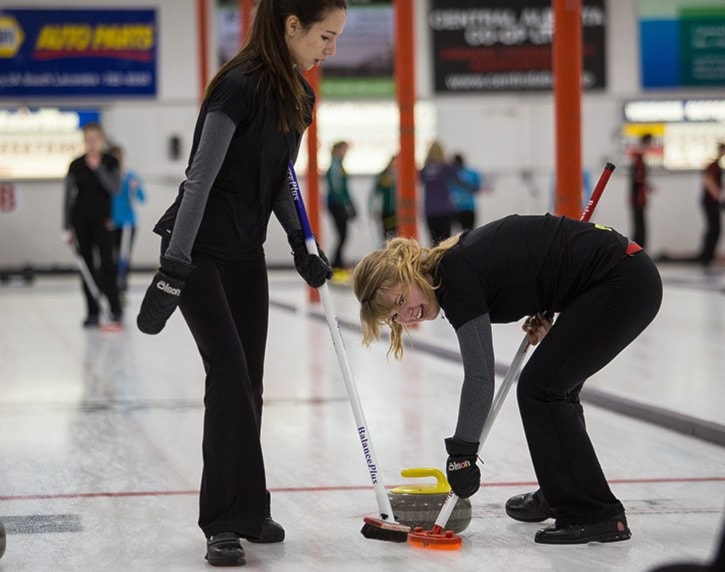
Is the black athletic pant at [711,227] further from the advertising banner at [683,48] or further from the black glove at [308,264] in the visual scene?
the black glove at [308,264]

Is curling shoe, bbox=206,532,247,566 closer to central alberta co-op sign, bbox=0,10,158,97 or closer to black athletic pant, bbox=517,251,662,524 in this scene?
black athletic pant, bbox=517,251,662,524

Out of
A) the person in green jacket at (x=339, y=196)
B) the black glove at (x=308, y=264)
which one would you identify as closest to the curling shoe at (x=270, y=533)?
the black glove at (x=308, y=264)

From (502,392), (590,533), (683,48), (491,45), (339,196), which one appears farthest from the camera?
(683,48)

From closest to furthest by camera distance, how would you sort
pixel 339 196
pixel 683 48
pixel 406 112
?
pixel 406 112
pixel 339 196
pixel 683 48

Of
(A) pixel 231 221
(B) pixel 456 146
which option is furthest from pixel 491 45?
(A) pixel 231 221

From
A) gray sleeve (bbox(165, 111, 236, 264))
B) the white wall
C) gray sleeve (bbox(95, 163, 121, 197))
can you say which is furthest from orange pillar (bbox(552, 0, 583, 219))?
the white wall

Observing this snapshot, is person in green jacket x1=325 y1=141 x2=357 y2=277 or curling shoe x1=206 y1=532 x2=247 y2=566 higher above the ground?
person in green jacket x1=325 y1=141 x2=357 y2=277

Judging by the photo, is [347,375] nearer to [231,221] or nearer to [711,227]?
[231,221]

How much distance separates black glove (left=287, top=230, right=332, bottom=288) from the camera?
4069 mm

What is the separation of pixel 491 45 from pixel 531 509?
1714cm

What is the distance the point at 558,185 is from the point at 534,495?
14.6ft

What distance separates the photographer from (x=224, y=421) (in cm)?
388

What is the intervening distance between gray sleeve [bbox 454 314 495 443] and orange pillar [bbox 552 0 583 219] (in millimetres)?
4769

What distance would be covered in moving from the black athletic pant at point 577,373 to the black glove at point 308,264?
651 mm
